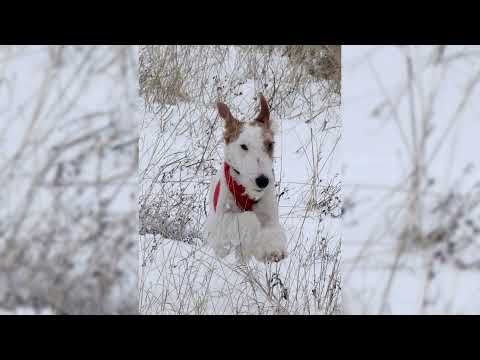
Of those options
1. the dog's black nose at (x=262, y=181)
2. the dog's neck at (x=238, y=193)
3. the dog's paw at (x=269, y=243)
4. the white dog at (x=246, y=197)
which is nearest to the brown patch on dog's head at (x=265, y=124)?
the white dog at (x=246, y=197)

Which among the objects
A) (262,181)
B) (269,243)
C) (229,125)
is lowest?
(269,243)

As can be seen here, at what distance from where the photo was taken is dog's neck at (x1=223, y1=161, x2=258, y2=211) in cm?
345

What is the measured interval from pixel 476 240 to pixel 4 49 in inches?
99.4

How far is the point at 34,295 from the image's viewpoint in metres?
3.40

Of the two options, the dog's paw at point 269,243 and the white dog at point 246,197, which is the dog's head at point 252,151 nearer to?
the white dog at point 246,197

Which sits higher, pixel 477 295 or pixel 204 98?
pixel 204 98

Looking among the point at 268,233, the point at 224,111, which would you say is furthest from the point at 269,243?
the point at 224,111

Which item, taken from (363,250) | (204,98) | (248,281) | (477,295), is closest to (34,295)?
(248,281)

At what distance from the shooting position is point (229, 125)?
351 cm

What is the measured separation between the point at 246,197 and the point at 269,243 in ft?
0.88

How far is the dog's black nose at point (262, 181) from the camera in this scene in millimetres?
3451

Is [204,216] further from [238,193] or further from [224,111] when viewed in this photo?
[224,111]

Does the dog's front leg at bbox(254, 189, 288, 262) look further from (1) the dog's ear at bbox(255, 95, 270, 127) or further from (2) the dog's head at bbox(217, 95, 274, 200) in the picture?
(1) the dog's ear at bbox(255, 95, 270, 127)
